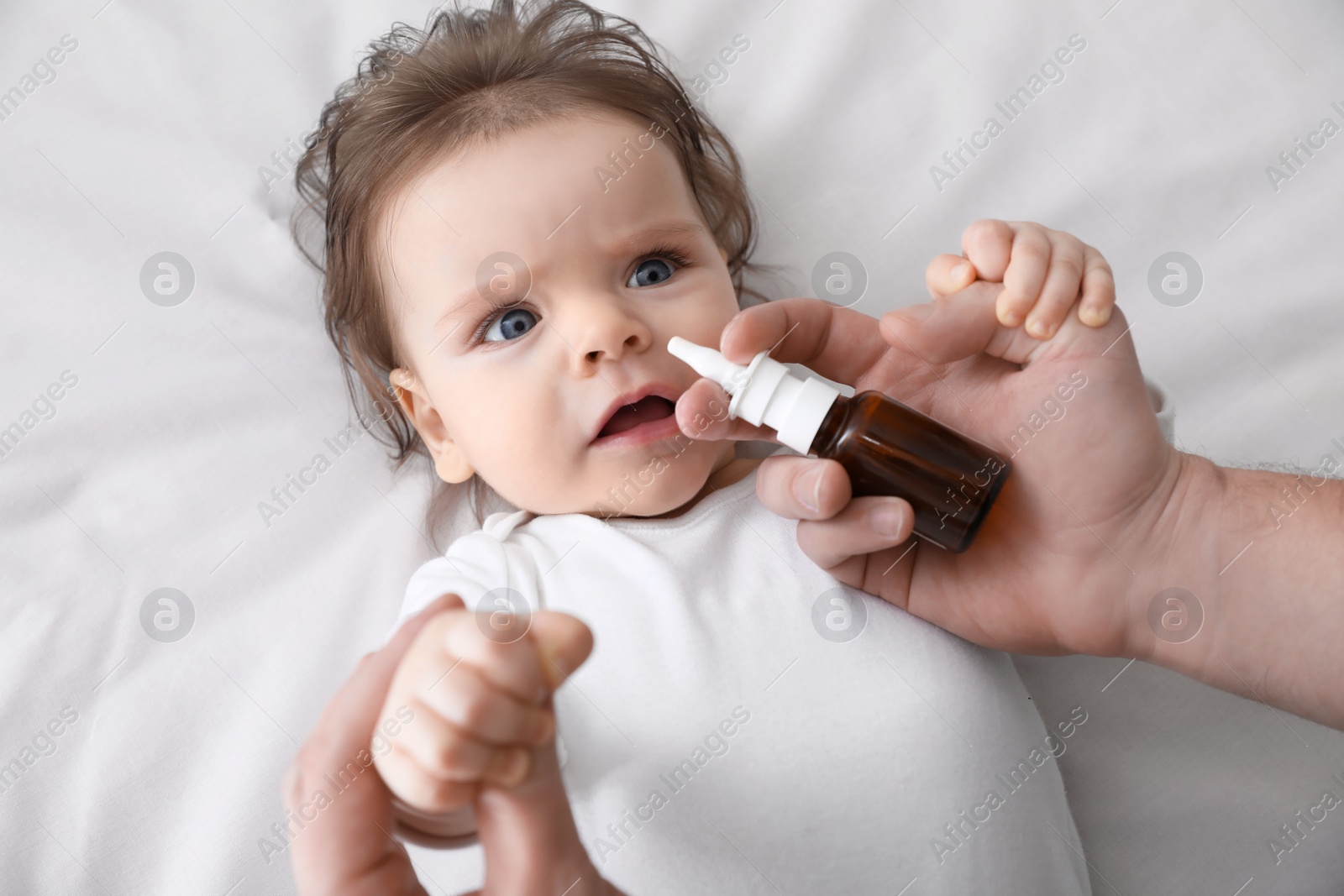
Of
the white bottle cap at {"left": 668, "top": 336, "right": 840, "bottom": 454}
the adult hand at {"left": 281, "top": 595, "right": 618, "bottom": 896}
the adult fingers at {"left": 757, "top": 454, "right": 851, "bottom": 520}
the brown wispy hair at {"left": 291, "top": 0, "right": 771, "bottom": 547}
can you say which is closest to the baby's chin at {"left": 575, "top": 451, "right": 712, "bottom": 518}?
the adult fingers at {"left": 757, "top": 454, "right": 851, "bottom": 520}

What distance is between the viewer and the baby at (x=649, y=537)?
1.04m

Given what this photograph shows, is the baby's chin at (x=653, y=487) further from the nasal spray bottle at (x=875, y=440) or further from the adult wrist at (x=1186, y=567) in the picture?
the adult wrist at (x=1186, y=567)

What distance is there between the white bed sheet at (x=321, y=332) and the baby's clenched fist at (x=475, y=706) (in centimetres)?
73

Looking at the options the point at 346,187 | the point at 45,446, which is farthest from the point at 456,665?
the point at 45,446

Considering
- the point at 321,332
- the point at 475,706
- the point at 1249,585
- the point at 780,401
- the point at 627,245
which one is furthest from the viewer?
the point at 321,332

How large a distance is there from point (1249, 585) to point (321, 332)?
1427 mm

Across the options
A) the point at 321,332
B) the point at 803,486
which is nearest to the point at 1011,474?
the point at 803,486

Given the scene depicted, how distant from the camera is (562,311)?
1127mm

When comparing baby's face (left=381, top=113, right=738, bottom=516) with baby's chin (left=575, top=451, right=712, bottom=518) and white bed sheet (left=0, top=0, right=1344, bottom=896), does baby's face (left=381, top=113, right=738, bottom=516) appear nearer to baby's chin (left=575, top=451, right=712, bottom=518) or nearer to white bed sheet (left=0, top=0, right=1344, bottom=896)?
baby's chin (left=575, top=451, right=712, bottom=518)

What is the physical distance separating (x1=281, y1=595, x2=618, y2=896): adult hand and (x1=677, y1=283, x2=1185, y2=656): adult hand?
1.34 feet

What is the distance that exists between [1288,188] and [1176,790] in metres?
1.06

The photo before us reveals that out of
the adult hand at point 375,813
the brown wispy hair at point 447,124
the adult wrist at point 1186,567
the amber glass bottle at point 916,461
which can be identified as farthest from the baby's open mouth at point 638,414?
the adult wrist at point 1186,567

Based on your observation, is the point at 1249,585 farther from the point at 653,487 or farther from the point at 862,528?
the point at 653,487

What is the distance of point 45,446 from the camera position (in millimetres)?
1386
